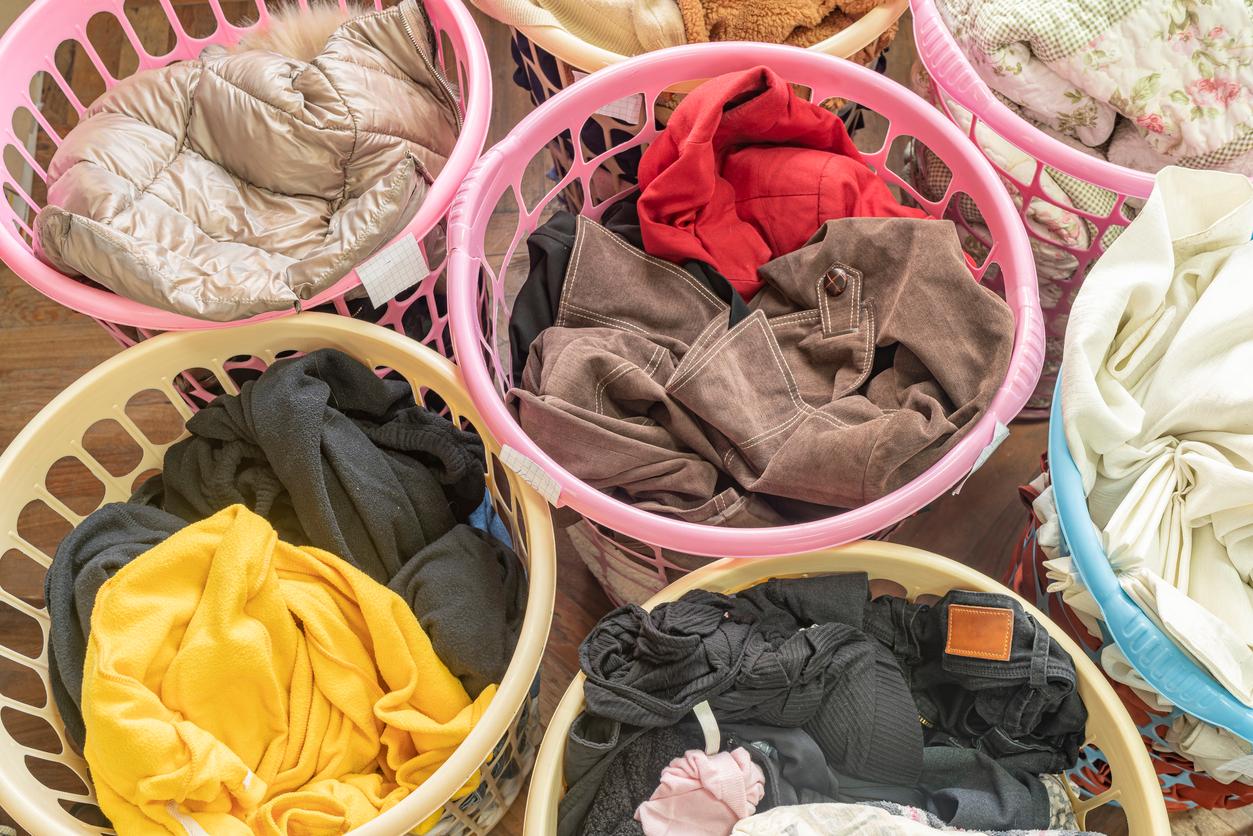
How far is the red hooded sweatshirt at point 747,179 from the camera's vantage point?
92 cm

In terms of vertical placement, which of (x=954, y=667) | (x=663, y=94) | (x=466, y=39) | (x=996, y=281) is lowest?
(x=954, y=667)

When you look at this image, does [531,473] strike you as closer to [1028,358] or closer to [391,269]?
Answer: [391,269]

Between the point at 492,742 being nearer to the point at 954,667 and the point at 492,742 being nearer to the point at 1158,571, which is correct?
the point at 954,667

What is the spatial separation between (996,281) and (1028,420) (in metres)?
0.24

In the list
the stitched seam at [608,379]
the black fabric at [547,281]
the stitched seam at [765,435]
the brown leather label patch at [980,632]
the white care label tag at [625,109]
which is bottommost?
the brown leather label patch at [980,632]

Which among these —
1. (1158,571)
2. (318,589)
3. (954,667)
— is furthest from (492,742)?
(1158,571)

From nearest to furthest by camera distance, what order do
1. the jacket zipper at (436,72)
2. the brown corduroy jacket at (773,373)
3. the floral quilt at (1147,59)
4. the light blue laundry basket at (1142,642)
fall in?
the light blue laundry basket at (1142,642) < the brown corduroy jacket at (773,373) < the floral quilt at (1147,59) < the jacket zipper at (436,72)

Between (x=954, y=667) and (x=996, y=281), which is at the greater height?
(x=996, y=281)

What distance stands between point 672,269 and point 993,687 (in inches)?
18.7

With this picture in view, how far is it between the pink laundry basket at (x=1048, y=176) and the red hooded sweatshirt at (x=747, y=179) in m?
0.11

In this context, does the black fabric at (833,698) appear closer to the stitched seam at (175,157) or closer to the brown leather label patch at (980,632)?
the brown leather label patch at (980,632)

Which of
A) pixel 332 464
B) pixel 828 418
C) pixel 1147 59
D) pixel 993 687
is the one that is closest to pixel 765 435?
pixel 828 418

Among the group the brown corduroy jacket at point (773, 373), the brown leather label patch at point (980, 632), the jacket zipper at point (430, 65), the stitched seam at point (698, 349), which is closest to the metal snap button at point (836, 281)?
the brown corduroy jacket at point (773, 373)

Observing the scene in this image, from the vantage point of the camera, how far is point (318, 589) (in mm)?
863
